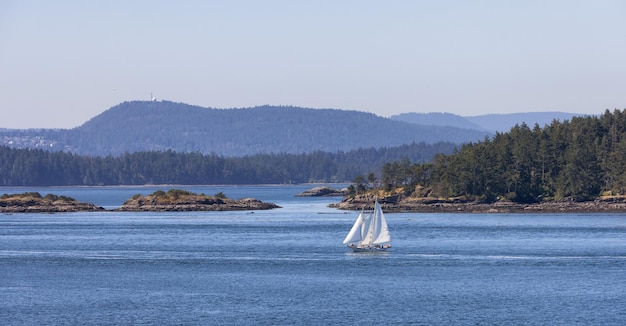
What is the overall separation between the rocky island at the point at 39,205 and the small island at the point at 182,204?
21.2 feet

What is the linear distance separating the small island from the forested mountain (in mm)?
22943

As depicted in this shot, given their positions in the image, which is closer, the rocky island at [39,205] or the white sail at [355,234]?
the white sail at [355,234]

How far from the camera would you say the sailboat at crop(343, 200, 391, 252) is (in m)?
87.6

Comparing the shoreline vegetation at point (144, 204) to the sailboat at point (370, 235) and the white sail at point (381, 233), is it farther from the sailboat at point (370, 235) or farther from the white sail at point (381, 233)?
the white sail at point (381, 233)

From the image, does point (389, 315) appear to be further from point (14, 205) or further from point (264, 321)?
point (14, 205)

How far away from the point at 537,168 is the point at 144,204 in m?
58.8

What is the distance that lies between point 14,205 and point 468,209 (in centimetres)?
6595

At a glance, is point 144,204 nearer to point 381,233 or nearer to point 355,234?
point 355,234

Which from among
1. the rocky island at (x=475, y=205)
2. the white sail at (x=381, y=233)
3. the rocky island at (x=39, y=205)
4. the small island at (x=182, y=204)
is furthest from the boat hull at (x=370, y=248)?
the rocky island at (x=39, y=205)

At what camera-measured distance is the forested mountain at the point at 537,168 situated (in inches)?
5925

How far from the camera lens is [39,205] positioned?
159m

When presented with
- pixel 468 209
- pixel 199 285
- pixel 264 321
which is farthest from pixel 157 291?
pixel 468 209

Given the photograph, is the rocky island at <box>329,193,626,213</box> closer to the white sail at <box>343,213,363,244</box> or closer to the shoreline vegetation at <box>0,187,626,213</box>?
the shoreline vegetation at <box>0,187,626,213</box>

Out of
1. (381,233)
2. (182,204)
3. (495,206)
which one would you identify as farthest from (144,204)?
(381,233)
